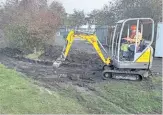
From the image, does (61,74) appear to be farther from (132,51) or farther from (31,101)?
(31,101)

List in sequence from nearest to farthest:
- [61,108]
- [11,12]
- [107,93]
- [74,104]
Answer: [61,108] < [74,104] < [107,93] < [11,12]

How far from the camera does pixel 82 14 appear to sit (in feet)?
160

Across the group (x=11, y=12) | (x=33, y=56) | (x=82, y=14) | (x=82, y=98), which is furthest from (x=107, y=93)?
(x=82, y=14)

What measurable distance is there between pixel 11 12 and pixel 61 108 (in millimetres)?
15660

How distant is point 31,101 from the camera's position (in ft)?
22.0

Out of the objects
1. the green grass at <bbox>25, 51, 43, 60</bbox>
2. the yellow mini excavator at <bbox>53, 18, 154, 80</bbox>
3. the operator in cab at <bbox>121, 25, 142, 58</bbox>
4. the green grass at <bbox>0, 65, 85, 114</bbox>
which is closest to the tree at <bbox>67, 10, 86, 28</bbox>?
the green grass at <bbox>25, 51, 43, 60</bbox>

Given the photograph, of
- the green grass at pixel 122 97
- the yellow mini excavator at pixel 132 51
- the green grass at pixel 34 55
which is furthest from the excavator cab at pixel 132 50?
the green grass at pixel 34 55

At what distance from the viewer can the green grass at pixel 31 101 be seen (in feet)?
20.1

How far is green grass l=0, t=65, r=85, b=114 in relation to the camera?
241 inches

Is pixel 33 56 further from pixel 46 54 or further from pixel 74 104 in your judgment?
pixel 74 104

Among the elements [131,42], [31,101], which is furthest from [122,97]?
[131,42]

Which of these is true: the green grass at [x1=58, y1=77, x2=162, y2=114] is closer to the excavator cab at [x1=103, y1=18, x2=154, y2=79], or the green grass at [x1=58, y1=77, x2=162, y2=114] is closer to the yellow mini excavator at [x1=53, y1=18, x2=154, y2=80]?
the yellow mini excavator at [x1=53, y1=18, x2=154, y2=80]

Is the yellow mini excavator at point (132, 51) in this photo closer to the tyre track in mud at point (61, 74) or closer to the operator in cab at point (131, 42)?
the operator in cab at point (131, 42)

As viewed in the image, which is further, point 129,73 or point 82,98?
point 129,73
